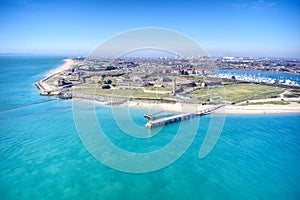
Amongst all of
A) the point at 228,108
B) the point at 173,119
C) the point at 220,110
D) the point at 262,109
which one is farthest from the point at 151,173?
the point at 262,109

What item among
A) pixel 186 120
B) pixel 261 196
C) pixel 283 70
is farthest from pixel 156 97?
pixel 283 70

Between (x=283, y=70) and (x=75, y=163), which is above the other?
(x=283, y=70)

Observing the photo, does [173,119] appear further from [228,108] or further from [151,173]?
[151,173]

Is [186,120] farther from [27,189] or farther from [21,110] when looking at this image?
[21,110]

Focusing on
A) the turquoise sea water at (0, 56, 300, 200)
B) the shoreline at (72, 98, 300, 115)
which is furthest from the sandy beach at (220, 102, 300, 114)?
the turquoise sea water at (0, 56, 300, 200)

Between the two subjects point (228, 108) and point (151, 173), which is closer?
point (151, 173)

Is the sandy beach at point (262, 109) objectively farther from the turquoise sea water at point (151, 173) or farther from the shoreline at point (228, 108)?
the turquoise sea water at point (151, 173)

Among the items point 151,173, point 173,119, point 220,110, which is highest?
point 220,110

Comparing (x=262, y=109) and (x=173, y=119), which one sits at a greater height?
(x=262, y=109)

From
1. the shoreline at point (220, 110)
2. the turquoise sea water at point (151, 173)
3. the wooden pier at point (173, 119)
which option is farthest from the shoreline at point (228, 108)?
the turquoise sea water at point (151, 173)
